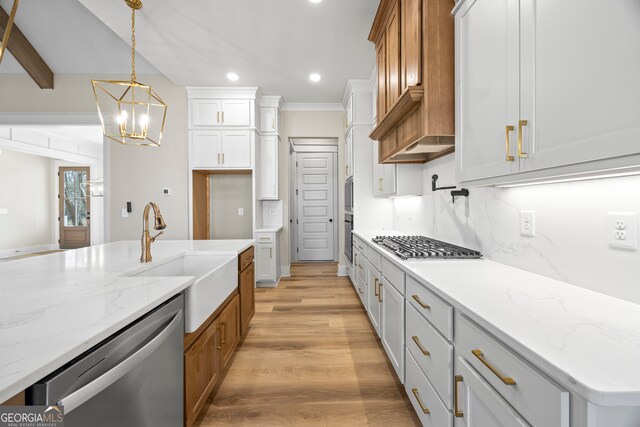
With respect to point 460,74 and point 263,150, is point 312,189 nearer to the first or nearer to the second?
point 263,150

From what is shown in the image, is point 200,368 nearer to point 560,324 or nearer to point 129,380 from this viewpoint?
point 129,380

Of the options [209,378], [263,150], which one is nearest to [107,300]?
[209,378]

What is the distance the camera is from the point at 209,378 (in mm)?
1626

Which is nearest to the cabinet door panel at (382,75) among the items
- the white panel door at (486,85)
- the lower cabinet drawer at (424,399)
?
the white panel door at (486,85)

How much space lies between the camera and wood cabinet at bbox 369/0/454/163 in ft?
5.30

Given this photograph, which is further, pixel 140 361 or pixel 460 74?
pixel 460 74

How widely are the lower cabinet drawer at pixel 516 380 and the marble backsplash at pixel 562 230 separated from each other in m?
0.54

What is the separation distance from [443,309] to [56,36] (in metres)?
5.42

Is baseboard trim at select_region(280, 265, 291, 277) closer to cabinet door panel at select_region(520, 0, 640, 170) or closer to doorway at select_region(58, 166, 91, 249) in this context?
cabinet door panel at select_region(520, 0, 640, 170)

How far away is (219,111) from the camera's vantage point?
4.17 meters

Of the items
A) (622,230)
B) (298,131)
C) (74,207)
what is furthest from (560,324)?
(74,207)

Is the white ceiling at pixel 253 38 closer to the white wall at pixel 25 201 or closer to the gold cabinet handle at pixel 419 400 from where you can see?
the gold cabinet handle at pixel 419 400

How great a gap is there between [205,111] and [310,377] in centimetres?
378

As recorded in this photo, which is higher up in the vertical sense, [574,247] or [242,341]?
[574,247]
